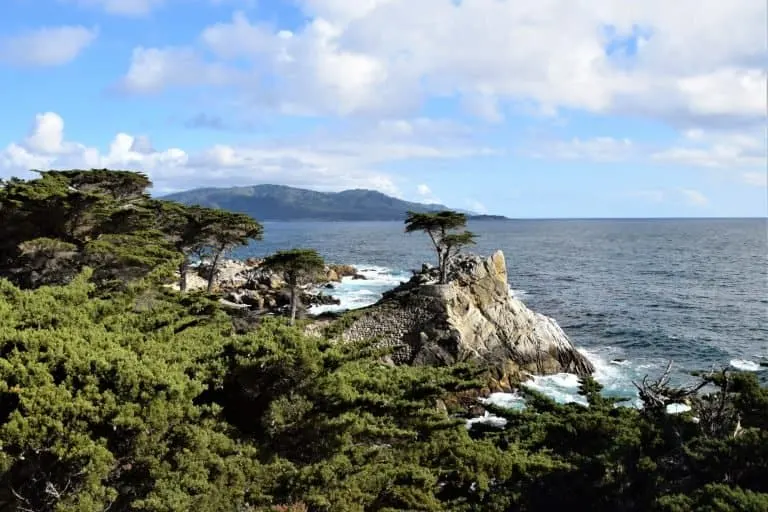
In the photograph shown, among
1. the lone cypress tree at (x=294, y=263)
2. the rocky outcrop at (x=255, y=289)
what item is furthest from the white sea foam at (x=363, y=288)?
the lone cypress tree at (x=294, y=263)

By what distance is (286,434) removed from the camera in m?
12.2

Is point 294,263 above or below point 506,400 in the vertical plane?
above

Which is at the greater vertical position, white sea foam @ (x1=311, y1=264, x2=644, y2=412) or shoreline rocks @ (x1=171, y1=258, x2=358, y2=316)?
shoreline rocks @ (x1=171, y1=258, x2=358, y2=316)

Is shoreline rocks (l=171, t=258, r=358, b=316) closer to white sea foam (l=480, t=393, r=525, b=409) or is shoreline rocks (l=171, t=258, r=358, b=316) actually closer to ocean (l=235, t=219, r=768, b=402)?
ocean (l=235, t=219, r=768, b=402)

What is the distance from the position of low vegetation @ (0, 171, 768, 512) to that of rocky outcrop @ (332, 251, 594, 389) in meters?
12.8

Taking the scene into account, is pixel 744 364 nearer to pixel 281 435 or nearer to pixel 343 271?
pixel 281 435

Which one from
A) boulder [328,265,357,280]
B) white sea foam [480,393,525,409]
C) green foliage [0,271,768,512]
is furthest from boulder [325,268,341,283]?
green foliage [0,271,768,512]

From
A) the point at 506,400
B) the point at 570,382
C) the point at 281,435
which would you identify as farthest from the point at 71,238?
the point at 570,382

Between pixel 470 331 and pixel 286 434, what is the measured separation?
19416 mm

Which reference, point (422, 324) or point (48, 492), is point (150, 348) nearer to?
point (48, 492)

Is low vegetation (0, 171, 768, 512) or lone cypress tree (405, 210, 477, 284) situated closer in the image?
low vegetation (0, 171, 768, 512)

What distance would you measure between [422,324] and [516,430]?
49.1 feet

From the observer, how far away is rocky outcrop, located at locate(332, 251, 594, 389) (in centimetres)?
2927

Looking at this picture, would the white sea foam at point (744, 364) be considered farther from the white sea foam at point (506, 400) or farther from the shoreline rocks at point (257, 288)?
the shoreline rocks at point (257, 288)
